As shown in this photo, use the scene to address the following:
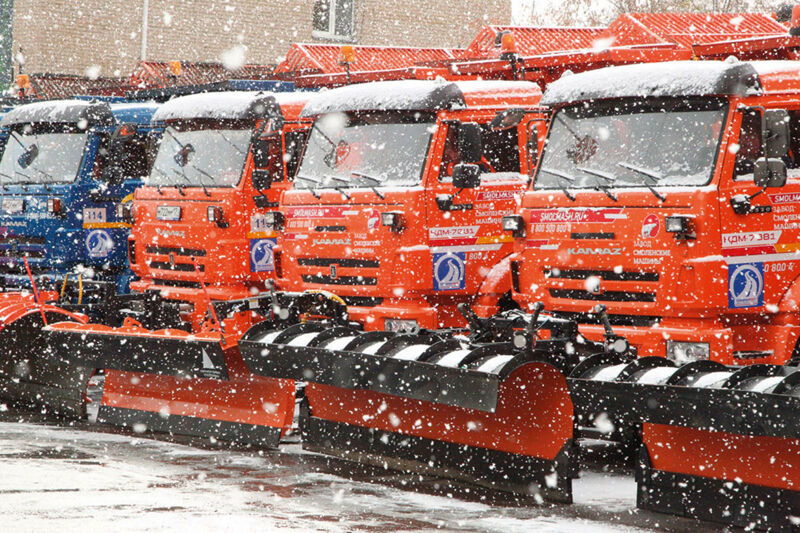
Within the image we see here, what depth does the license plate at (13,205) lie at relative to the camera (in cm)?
1495

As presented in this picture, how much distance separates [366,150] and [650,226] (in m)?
3.09

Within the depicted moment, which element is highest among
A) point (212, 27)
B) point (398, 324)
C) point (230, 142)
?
point (212, 27)

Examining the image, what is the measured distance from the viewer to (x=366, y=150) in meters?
10.8

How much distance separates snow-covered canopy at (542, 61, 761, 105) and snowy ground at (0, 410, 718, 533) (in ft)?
8.79

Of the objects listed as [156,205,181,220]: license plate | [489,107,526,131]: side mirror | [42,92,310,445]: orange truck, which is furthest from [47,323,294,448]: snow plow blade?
[489,107,526,131]: side mirror

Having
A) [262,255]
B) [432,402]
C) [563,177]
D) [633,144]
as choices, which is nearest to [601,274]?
[563,177]

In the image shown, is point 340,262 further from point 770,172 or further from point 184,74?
point 184,74

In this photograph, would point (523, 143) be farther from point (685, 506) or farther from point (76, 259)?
point (76, 259)

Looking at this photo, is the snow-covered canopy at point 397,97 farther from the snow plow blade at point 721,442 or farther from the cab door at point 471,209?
the snow plow blade at point 721,442

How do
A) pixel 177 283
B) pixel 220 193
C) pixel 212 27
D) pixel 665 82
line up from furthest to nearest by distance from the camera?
1. pixel 212 27
2. pixel 177 283
3. pixel 220 193
4. pixel 665 82

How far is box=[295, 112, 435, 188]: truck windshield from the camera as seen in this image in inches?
414

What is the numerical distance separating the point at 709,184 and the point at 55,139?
929 centimetres

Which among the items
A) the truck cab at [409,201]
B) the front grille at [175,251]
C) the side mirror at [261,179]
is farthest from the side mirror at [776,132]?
the front grille at [175,251]

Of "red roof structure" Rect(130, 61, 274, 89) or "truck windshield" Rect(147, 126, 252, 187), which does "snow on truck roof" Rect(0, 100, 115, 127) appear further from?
"red roof structure" Rect(130, 61, 274, 89)
